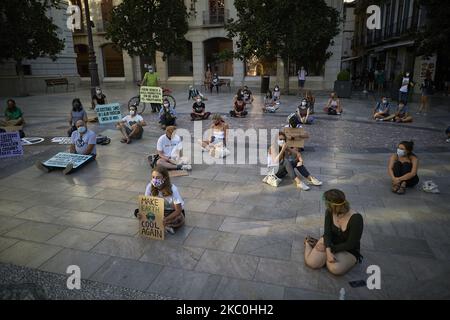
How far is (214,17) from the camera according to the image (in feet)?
99.8

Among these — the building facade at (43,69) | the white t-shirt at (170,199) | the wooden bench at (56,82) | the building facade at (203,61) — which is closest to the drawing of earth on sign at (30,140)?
the white t-shirt at (170,199)

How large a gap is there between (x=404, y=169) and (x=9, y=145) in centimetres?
925

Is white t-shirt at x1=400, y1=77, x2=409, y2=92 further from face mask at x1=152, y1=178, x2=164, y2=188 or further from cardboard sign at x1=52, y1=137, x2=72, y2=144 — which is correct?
face mask at x1=152, y1=178, x2=164, y2=188

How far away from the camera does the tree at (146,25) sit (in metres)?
24.6

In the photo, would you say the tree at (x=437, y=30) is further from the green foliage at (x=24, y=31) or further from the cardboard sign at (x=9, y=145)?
the green foliage at (x=24, y=31)

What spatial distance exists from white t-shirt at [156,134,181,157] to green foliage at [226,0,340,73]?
15.2 m

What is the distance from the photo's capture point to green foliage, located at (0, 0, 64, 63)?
20.6 meters

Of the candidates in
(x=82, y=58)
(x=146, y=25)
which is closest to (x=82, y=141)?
(x=146, y=25)

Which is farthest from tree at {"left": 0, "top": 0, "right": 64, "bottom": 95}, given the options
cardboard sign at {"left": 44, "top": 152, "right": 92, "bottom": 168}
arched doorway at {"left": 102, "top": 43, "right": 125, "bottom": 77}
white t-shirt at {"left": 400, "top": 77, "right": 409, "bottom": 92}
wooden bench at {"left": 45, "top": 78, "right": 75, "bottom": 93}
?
white t-shirt at {"left": 400, "top": 77, "right": 409, "bottom": 92}

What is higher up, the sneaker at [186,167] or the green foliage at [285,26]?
the green foliage at [285,26]

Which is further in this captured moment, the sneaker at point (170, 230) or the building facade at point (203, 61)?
the building facade at point (203, 61)

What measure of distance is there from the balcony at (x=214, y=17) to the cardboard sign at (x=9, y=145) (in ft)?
78.9

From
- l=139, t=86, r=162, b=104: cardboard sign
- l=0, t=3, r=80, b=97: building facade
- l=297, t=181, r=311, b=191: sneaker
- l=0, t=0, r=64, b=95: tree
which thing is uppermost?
l=0, t=0, r=64, b=95: tree

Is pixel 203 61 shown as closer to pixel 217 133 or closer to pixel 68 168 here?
pixel 217 133
